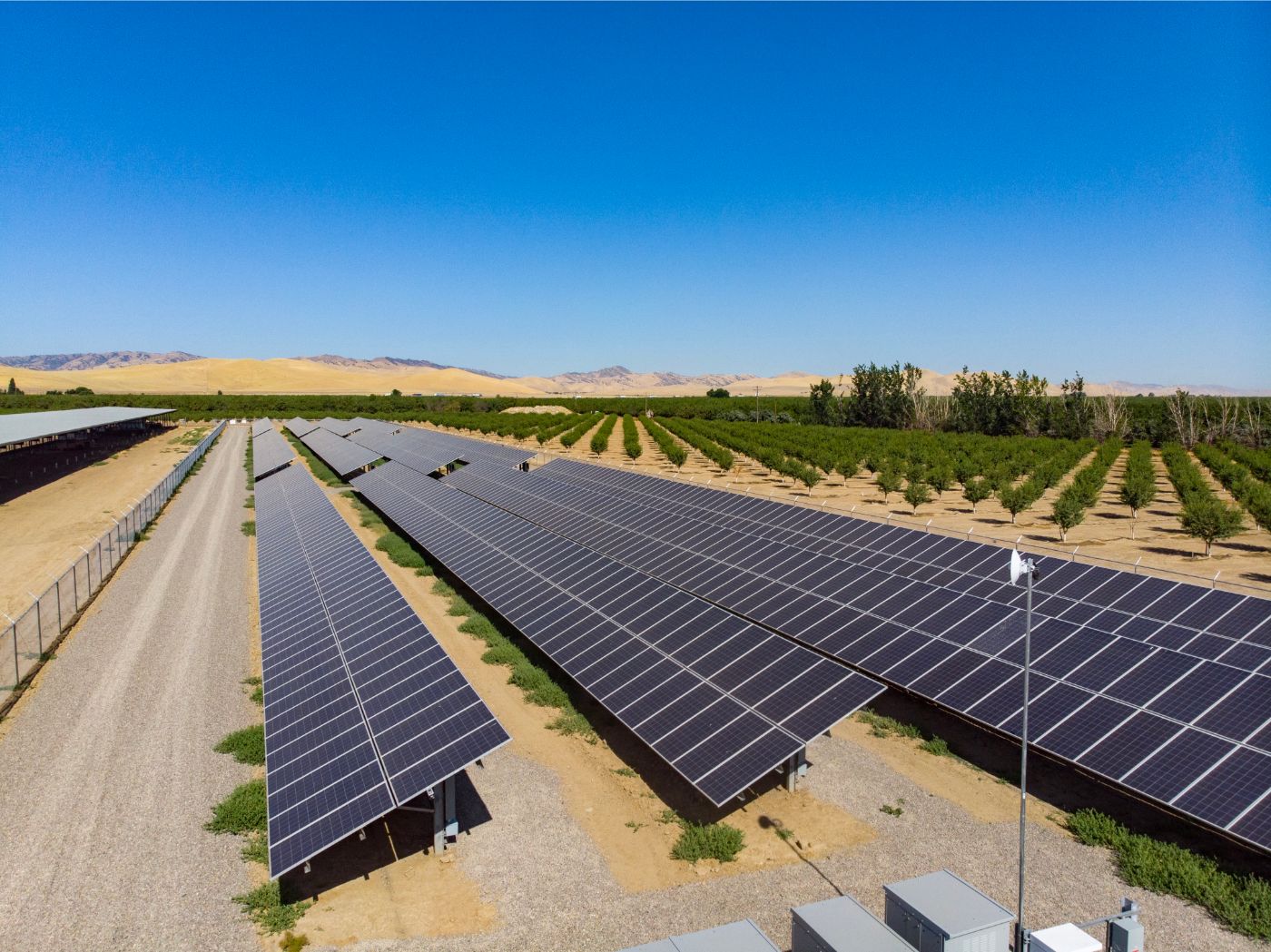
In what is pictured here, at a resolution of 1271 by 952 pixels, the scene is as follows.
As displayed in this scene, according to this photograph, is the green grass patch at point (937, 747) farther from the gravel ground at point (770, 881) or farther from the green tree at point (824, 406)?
the green tree at point (824, 406)

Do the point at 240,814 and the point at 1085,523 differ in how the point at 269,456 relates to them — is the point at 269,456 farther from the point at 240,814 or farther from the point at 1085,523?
→ the point at 1085,523

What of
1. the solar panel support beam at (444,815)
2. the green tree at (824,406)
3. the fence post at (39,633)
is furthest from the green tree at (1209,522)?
the green tree at (824,406)

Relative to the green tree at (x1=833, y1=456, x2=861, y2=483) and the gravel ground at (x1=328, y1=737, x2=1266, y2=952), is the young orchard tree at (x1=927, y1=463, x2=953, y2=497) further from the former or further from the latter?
Result: the gravel ground at (x1=328, y1=737, x2=1266, y2=952)

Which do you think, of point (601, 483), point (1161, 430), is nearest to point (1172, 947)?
point (601, 483)

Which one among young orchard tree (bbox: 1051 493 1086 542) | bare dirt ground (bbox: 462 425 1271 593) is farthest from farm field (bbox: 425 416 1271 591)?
young orchard tree (bbox: 1051 493 1086 542)

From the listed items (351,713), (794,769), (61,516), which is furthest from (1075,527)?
(61,516)
